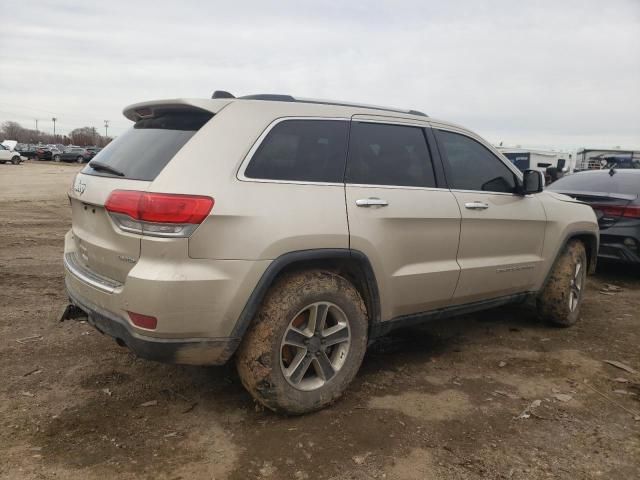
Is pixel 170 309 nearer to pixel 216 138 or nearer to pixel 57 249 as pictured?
pixel 216 138

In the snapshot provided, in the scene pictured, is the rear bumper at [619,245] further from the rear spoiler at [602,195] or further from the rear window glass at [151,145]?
the rear window glass at [151,145]

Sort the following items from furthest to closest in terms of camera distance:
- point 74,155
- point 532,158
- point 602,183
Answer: point 74,155 < point 532,158 < point 602,183

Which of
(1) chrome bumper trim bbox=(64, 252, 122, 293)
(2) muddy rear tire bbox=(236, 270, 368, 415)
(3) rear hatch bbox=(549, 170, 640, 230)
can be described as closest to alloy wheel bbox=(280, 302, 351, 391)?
(2) muddy rear tire bbox=(236, 270, 368, 415)

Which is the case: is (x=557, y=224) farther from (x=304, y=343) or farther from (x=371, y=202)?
(x=304, y=343)

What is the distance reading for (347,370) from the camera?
3.34m

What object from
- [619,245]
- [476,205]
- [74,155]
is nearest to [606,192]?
[619,245]

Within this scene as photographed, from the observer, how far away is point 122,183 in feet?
9.57

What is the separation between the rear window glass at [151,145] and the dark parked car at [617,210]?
18.9ft

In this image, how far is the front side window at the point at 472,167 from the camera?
4.00m

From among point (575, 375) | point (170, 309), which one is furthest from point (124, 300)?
point (575, 375)

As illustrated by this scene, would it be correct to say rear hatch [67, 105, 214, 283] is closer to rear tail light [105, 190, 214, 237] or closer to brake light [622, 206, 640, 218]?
rear tail light [105, 190, 214, 237]

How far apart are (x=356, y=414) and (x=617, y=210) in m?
5.23

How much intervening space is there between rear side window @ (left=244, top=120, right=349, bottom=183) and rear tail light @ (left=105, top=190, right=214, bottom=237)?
350 mm

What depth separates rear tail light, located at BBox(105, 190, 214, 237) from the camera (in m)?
2.69
